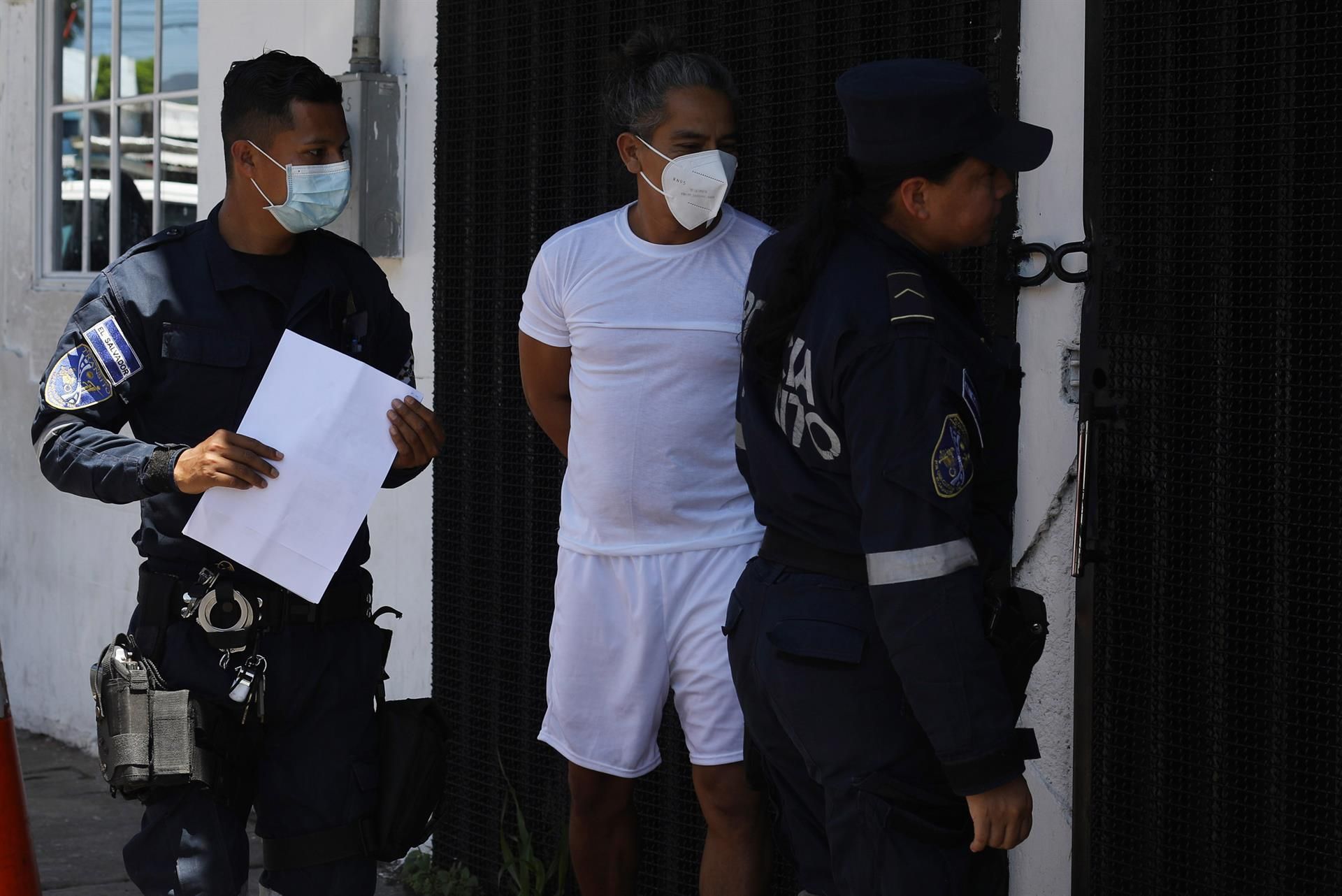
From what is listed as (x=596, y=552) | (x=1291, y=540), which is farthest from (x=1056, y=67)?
(x=596, y=552)

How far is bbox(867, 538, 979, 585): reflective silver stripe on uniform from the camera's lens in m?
2.22

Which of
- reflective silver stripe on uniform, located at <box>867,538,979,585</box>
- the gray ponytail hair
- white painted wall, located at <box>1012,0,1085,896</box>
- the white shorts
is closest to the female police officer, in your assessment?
reflective silver stripe on uniform, located at <box>867,538,979,585</box>

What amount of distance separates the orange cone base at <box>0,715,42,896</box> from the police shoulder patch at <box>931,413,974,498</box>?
2.48 meters

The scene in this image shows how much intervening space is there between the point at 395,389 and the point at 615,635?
712 millimetres

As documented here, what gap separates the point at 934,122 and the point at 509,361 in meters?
2.22

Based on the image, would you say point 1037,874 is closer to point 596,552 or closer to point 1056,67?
point 596,552

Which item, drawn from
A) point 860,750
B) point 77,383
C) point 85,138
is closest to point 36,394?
point 85,138

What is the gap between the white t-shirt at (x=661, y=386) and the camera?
3.12m

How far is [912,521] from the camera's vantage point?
2.22 meters

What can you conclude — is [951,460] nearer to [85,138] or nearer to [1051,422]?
[1051,422]

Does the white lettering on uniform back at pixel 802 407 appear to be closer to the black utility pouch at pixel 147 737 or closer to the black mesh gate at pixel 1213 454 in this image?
the black mesh gate at pixel 1213 454

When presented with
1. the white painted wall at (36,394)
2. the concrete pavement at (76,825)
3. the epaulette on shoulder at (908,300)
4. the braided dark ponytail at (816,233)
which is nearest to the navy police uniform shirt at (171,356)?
the braided dark ponytail at (816,233)

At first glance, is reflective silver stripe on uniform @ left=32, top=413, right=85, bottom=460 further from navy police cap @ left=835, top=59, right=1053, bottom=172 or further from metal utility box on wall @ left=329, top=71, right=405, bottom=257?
metal utility box on wall @ left=329, top=71, right=405, bottom=257

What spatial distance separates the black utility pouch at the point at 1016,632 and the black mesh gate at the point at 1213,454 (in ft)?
1.90
